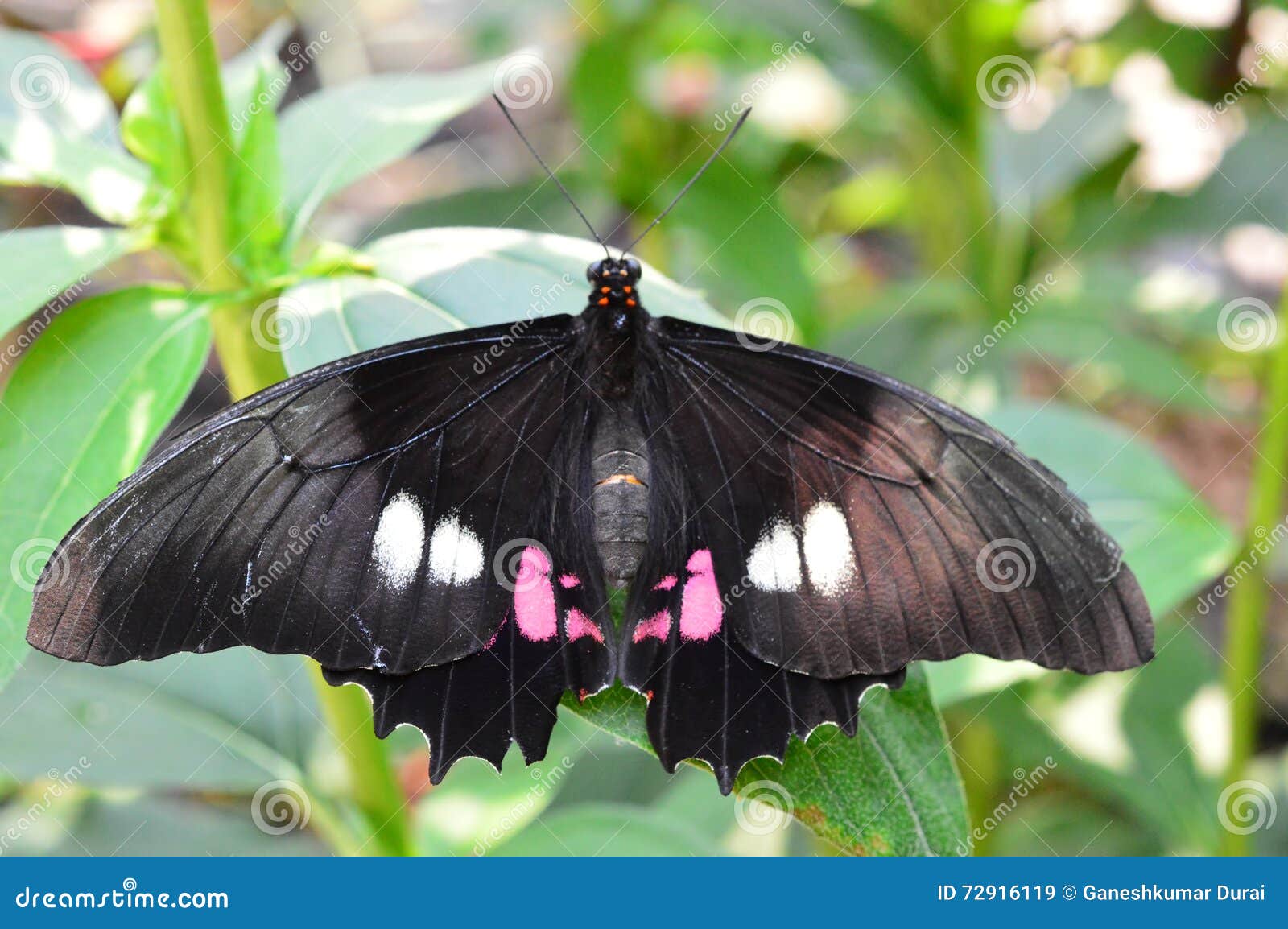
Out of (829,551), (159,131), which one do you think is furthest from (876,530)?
(159,131)

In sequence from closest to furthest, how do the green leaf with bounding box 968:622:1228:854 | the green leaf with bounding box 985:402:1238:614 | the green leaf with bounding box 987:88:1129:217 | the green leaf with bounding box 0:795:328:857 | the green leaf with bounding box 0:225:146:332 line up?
the green leaf with bounding box 0:225:146:332 → the green leaf with bounding box 985:402:1238:614 → the green leaf with bounding box 0:795:328:857 → the green leaf with bounding box 968:622:1228:854 → the green leaf with bounding box 987:88:1129:217

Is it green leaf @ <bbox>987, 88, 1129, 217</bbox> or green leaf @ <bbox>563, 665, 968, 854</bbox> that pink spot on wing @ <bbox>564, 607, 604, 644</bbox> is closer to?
green leaf @ <bbox>563, 665, 968, 854</bbox>

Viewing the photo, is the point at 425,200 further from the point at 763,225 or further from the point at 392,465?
the point at 392,465

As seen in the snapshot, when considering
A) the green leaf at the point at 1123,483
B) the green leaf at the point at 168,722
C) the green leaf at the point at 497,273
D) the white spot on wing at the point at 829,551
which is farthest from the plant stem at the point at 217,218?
the green leaf at the point at 1123,483

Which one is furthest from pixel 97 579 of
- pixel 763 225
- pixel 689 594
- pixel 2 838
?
pixel 763 225

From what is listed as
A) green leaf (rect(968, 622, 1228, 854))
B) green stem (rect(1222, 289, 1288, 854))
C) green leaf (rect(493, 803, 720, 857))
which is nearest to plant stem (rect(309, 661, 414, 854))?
green leaf (rect(493, 803, 720, 857))

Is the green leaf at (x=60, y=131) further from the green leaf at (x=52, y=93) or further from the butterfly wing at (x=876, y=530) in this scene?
the butterfly wing at (x=876, y=530)

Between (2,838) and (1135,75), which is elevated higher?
(1135,75)

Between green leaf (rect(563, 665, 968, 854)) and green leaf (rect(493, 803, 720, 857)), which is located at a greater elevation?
green leaf (rect(493, 803, 720, 857))
